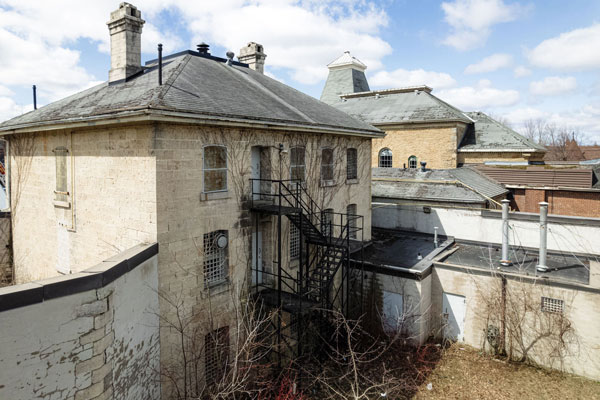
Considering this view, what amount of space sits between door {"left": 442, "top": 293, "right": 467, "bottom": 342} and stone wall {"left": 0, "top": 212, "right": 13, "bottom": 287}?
17.9 m

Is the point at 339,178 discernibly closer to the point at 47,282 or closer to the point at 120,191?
the point at 120,191

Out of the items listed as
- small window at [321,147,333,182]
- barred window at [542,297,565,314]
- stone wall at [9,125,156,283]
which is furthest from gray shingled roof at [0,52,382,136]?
barred window at [542,297,565,314]

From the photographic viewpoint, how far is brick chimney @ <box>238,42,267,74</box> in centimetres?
2050

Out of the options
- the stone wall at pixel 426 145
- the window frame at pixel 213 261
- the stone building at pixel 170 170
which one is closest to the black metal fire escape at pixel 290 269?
the stone building at pixel 170 170

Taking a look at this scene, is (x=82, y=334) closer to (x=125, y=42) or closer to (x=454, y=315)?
(x=125, y=42)

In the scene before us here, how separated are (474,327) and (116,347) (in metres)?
13.0

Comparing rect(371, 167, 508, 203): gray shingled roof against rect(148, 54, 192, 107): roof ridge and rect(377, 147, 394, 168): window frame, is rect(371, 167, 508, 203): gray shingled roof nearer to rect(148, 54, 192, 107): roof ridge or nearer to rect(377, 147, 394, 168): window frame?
rect(377, 147, 394, 168): window frame

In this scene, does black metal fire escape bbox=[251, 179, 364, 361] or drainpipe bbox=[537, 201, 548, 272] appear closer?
black metal fire escape bbox=[251, 179, 364, 361]

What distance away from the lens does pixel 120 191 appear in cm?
1145

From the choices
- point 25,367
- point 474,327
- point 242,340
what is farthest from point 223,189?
point 474,327

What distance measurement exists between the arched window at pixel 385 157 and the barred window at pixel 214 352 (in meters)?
24.3

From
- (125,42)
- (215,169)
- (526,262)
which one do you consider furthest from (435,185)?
(125,42)

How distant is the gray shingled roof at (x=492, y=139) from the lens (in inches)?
1208

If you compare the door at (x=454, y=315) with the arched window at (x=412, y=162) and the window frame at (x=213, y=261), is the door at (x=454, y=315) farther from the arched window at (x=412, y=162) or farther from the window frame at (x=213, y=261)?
the arched window at (x=412, y=162)
